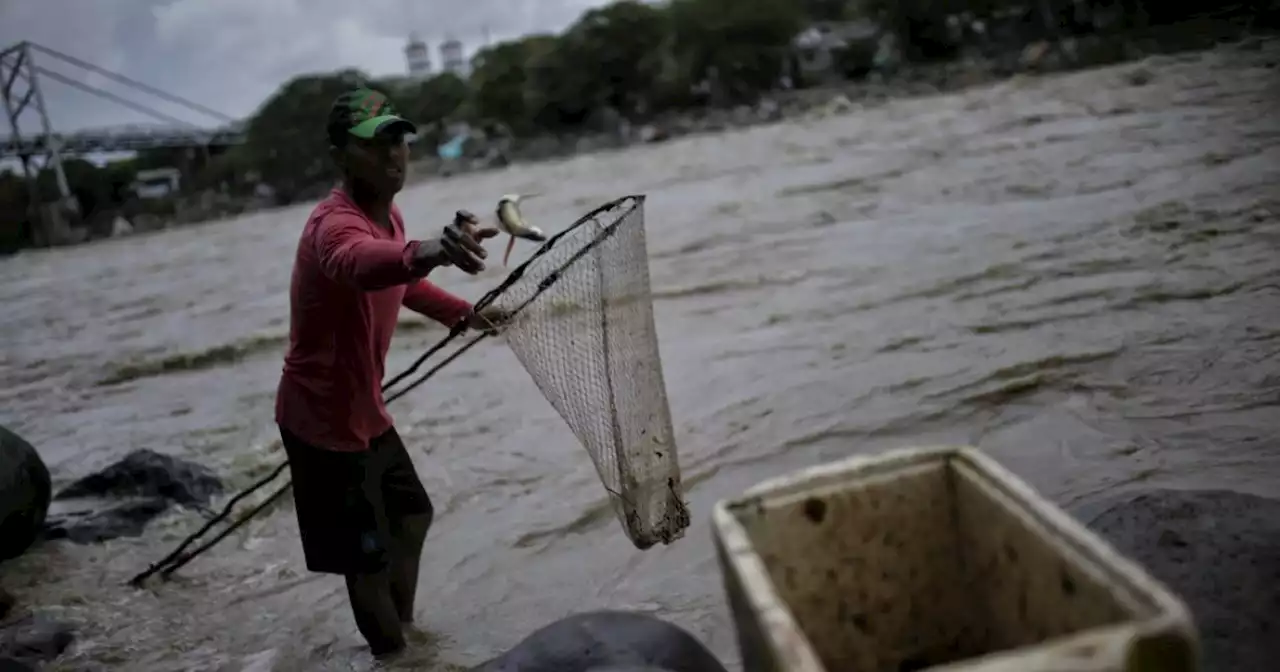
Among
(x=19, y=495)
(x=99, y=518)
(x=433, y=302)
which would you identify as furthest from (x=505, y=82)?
(x=433, y=302)

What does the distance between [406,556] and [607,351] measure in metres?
0.97

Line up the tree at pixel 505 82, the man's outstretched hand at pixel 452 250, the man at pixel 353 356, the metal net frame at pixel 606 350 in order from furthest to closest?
the tree at pixel 505 82 → the metal net frame at pixel 606 350 → the man at pixel 353 356 → the man's outstretched hand at pixel 452 250

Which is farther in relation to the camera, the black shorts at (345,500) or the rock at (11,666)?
the rock at (11,666)

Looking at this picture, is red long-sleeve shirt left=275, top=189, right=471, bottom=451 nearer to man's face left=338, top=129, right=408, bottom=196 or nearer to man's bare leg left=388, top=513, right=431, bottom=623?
man's face left=338, top=129, right=408, bottom=196

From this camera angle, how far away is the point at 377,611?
3184 millimetres

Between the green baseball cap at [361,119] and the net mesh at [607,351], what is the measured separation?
20.4 inches

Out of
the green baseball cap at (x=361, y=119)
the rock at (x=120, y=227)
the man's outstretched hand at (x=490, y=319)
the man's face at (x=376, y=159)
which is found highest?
the green baseball cap at (x=361, y=119)

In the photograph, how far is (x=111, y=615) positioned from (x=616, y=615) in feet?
9.31

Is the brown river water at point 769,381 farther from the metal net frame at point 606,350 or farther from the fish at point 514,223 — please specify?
the fish at point 514,223

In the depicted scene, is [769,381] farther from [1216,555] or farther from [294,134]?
[294,134]

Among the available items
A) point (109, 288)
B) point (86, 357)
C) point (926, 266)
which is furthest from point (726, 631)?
point (109, 288)

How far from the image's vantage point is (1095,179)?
394 inches

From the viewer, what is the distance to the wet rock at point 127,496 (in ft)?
16.5

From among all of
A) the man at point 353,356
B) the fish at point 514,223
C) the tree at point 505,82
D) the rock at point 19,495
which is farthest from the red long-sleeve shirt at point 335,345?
the tree at point 505,82
